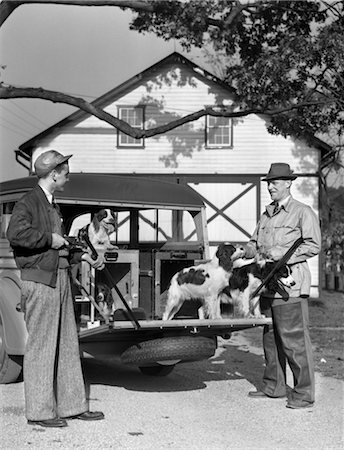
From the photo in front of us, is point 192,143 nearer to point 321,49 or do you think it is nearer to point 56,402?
point 321,49

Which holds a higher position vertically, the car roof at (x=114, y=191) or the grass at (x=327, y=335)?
the car roof at (x=114, y=191)

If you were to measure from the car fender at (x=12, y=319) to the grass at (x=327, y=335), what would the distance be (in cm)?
373

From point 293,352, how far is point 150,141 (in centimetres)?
2066

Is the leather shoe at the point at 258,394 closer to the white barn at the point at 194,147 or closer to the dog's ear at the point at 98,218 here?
the dog's ear at the point at 98,218

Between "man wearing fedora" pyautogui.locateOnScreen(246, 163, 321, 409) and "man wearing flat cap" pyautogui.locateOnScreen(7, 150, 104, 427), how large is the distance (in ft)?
6.71

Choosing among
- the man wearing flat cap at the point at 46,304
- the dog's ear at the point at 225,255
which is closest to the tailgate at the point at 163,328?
the dog's ear at the point at 225,255

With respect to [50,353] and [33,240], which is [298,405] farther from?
[33,240]

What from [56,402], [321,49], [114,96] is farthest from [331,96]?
[56,402]

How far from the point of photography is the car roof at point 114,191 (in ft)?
27.3

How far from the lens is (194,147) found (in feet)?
90.8

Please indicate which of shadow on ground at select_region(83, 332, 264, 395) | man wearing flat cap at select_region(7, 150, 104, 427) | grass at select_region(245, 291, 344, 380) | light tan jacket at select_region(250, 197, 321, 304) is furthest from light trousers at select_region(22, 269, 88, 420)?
grass at select_region(245, 291, 344, 380)

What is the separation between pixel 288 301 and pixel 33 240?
2.61 metres

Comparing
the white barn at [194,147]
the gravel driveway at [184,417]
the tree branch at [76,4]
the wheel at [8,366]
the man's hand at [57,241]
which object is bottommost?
the gravel driveway at [184,417]

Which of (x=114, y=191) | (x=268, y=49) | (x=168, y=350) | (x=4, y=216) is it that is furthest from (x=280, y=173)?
(x=268, y=49)
